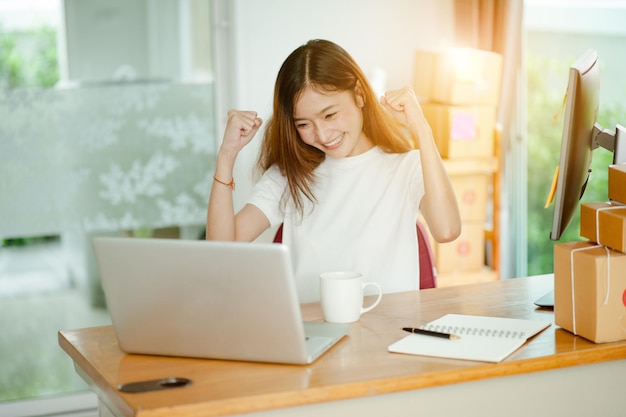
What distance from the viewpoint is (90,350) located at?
1603 mm

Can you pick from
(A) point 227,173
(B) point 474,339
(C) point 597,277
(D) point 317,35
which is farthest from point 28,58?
(C) point 597,277

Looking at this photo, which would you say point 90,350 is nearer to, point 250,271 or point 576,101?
point 250,271

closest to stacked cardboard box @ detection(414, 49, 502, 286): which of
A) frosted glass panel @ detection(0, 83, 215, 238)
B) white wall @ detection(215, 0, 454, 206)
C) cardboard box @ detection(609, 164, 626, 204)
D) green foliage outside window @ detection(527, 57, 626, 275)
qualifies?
white wall @ detection(215, 0, 454, 206)

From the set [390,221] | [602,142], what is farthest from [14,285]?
[602,142]

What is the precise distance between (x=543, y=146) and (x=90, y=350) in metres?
2.98

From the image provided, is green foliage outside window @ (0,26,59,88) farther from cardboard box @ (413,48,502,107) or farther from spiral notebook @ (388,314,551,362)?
spiral notebook @ (388,314,551,362)

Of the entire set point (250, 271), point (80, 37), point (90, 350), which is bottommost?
Result: point (90, 350)

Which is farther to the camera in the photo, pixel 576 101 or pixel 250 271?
pixel 576 101

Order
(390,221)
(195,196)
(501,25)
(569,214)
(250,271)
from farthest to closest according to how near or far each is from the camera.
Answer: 1. (501,25)
2. (195,196)
3. (390,221)
4. (569,214)
5. (250,271)

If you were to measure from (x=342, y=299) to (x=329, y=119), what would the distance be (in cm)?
59

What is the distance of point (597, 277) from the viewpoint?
5.06 ft

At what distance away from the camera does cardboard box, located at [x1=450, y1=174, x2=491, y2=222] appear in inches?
143

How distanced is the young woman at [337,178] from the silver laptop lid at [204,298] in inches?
29.3

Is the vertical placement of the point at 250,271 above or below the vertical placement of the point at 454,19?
below
